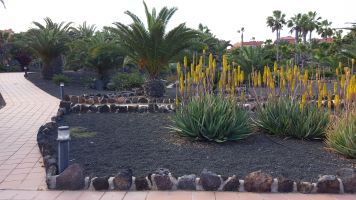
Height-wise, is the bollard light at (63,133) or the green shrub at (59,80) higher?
the green shrub at (59,80)

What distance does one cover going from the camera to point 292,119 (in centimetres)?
684

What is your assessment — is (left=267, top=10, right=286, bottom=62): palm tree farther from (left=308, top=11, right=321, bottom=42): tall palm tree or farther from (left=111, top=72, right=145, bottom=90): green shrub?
(left=111, top=72, right=145, bottom=90): green shrub

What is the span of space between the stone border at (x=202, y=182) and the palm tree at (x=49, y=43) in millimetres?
19994

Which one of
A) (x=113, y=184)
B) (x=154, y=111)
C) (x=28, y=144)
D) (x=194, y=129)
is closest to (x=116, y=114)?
(x=154, y=111)

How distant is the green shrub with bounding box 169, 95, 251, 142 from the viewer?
6.48m

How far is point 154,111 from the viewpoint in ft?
34.3

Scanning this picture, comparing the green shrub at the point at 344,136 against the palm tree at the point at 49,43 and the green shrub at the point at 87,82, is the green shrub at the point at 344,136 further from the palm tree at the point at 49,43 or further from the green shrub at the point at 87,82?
the palm tree at the point at 49,43

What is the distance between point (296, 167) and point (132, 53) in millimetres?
10007

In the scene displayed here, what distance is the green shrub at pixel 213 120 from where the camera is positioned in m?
6.48

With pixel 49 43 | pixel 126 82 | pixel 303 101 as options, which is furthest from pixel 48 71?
pixel 303 101

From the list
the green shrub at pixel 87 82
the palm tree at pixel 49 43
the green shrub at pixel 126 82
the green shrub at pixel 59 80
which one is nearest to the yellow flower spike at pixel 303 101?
the green shrub at pixel 126 82

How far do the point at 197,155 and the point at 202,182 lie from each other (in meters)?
1.24

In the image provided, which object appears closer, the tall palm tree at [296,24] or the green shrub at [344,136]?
the green shrub at [344,136]

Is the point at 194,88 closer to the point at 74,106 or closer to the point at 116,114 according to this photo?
the point at 116,114
